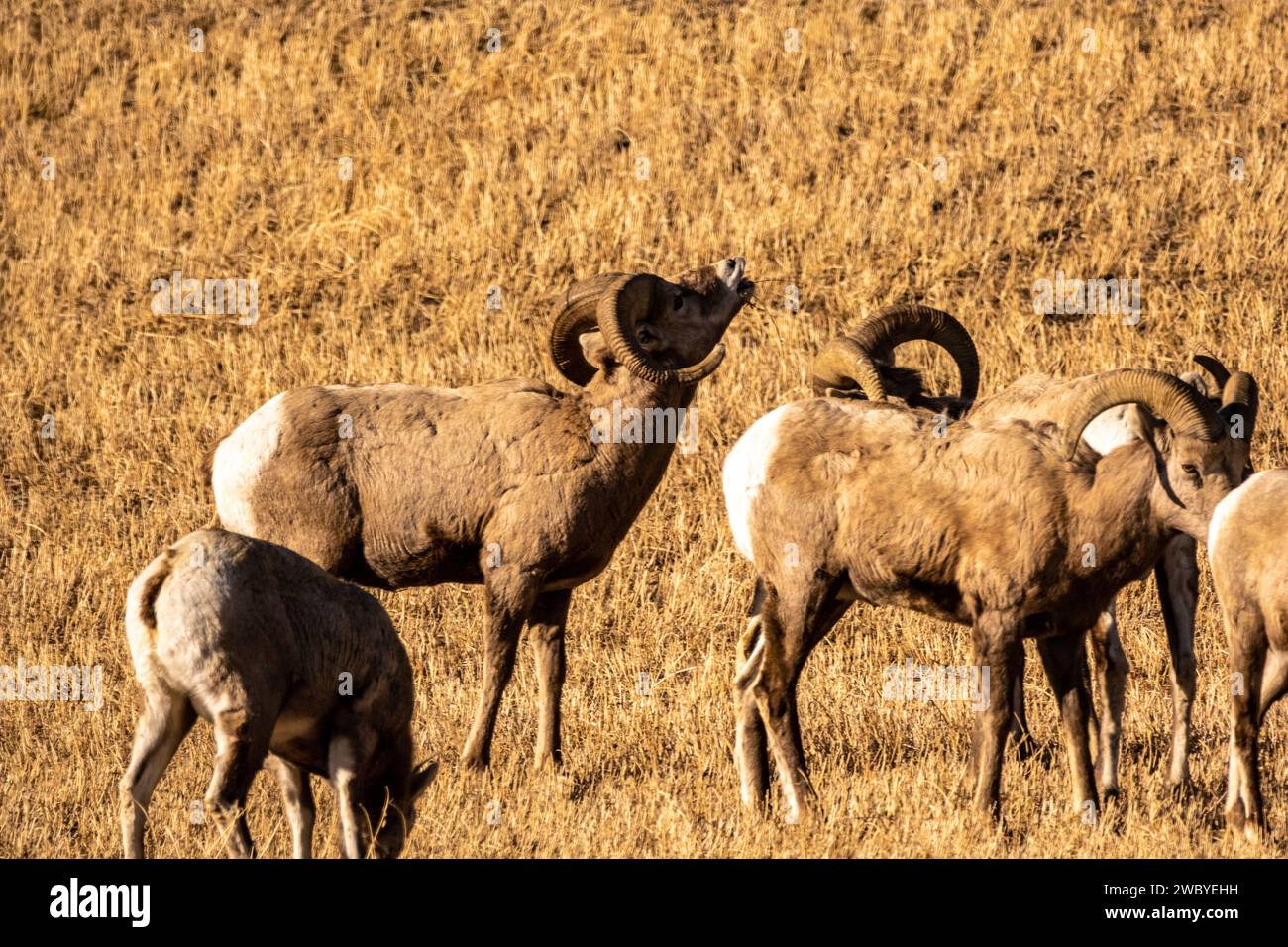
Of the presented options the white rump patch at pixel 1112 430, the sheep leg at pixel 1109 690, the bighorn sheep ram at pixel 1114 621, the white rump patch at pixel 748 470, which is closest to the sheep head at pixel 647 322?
the white rump patch at pixel 748 470

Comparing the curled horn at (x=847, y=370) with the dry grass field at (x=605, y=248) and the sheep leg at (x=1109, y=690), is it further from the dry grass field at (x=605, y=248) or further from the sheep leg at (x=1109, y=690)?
the dry grass field at (x=605, y=248)

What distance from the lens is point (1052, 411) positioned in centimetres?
902

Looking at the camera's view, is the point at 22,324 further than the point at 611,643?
Yes

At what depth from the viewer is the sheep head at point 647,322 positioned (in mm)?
9289

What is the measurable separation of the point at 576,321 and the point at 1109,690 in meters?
3.31

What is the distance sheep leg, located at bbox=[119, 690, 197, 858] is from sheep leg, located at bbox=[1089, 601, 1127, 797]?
430 centimetres

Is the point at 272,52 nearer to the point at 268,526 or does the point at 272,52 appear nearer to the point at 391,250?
the point at 391,250

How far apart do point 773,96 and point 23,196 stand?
8006 mm

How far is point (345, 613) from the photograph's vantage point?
22.9ft

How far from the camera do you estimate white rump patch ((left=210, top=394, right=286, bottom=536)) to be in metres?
9.35

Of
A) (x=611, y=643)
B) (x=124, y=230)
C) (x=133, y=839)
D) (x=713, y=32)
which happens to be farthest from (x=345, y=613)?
(x=713, y=32)

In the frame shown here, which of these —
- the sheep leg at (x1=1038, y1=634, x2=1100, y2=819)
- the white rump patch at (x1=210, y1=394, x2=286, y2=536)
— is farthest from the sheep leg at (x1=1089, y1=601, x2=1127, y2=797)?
the white rump patch at (x1=210, y1=394, x2=286, y2=536)

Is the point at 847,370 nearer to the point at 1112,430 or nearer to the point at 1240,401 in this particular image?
the point at 1112,430

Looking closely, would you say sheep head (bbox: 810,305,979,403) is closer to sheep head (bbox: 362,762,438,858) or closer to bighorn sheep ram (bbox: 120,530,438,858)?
bighorn sheep ram (bbox: 120,530,438,858)
